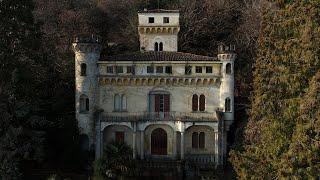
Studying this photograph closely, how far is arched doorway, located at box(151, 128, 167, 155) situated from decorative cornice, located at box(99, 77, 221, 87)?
3.55 m

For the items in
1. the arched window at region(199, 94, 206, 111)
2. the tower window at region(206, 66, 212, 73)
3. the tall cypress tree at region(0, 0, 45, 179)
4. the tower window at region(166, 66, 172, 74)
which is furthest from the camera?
the arched window at region(199, 94, 206, 111)

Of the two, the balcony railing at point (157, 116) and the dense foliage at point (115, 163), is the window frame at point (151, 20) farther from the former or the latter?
the dense foliage at point (115, 163)

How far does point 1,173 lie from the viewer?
28188mm

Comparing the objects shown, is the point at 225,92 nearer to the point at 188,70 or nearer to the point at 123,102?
the point at 188,70

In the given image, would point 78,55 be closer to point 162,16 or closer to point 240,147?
point 162,16

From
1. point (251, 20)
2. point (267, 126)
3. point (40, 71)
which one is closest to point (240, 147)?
point (267, 126)

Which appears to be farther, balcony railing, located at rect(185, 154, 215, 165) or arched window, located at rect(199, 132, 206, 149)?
arched window, located at rect(199, 132, 206, 149)

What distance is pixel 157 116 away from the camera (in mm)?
37750

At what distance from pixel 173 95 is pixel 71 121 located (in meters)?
7.49

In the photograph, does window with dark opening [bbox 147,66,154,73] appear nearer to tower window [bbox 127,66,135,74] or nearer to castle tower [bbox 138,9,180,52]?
tower window [bbox 127,66,135,74]

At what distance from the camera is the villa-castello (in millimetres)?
37125

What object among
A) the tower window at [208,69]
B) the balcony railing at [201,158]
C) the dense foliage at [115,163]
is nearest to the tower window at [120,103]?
the balcony railing at [201,158]

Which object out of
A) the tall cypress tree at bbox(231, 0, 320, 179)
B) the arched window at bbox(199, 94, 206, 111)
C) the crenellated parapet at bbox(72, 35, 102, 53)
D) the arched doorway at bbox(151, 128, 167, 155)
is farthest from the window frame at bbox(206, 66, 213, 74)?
the tall cypress tree at bbox(231, 0, 320, 179)

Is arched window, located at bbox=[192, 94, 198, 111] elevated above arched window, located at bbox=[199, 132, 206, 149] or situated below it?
above
